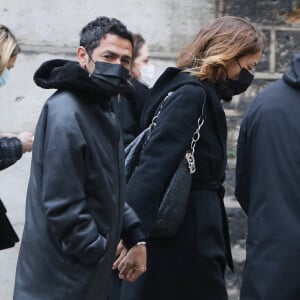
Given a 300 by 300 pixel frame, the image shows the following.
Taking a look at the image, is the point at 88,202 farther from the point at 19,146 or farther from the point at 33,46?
the point at 33,46

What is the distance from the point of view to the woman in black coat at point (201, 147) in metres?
3.72

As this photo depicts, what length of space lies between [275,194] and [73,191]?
100cm

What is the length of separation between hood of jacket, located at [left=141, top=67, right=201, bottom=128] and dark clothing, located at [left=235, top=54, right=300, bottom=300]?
13.8 inches

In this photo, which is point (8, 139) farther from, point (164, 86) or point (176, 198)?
point (176, 198)

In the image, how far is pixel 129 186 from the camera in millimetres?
3654

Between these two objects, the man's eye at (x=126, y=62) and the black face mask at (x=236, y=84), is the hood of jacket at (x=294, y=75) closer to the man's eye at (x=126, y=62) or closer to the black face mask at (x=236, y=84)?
the black face mask at (x=236, y=84)

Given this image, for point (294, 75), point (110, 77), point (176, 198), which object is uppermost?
point (110, 77)

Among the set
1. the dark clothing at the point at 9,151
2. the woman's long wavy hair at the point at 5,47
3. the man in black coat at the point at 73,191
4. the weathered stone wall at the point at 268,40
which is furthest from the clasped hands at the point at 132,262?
the weathered stone wall at the point at 268,40

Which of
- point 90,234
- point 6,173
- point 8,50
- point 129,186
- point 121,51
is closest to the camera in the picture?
point 90,234

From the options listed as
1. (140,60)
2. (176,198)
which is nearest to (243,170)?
(176,198)

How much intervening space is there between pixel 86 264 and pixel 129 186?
2.38 ft

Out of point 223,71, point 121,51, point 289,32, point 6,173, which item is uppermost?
point 121,51

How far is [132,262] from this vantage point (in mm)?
3359

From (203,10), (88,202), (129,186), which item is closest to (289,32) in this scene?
(203,10)
